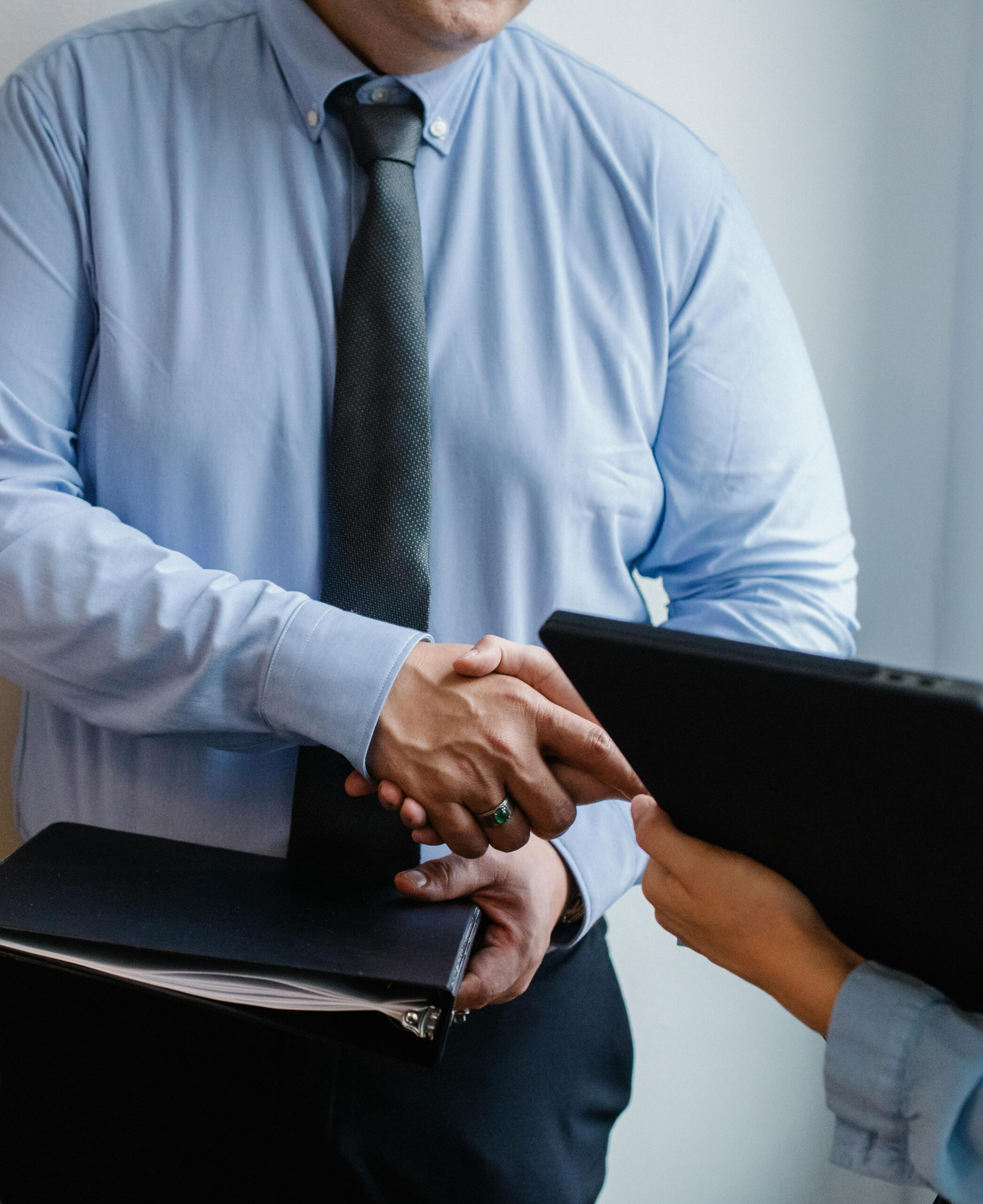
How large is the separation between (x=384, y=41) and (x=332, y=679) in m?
0.63

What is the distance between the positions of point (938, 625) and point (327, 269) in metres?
1.05

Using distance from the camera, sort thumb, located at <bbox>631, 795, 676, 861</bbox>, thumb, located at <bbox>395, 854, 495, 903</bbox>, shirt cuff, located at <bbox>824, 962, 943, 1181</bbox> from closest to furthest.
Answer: shirt cuff, located at <bbox>824, 962, 943, 1181</bbox> < thumb, located at <bbox>631, 795, 676, 861</bbox> < thumb, located at <bbox>395, 854, 495, 903</bbox>

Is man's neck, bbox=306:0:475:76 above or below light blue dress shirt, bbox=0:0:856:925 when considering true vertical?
above

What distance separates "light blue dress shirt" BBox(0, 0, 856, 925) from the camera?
943 mm

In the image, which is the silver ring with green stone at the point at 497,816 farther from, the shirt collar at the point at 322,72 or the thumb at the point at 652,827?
the shirt collar at the point at 322,72

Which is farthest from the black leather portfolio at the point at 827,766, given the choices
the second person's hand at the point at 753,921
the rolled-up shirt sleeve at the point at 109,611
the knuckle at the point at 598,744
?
the rolled-up shirt sleeve at the point at 109,611

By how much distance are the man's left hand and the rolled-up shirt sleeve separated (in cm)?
15

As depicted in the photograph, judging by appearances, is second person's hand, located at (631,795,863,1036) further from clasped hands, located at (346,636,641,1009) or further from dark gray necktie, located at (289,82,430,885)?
dark gray necktie, located at (289,82,430,885)

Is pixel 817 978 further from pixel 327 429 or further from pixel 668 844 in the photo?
pixel 327 429

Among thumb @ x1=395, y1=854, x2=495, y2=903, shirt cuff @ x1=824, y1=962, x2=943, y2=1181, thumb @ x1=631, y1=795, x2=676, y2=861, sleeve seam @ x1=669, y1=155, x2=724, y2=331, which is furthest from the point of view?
sleeve seam @ x1=669, y1=155, x2=724, y2=331

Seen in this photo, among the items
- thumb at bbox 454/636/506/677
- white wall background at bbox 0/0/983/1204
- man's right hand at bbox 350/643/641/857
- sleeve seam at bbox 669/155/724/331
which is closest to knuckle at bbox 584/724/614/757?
man's right hand at bbox 350/643/641/857

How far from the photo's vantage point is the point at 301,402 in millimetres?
1029

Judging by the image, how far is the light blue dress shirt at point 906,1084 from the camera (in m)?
0.63

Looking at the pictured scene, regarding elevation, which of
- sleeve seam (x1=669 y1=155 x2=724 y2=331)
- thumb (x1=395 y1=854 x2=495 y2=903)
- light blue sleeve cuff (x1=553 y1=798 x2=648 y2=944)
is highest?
sleeve seam (x1=669 y1=155 x2=724 y2=331)
